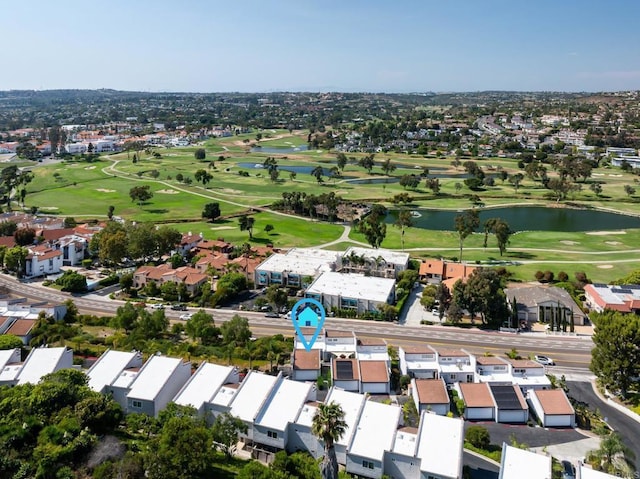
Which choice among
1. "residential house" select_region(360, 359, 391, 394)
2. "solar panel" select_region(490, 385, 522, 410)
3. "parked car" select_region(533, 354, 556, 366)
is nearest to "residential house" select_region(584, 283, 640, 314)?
"parked car" select_region(533, 354, 556, 366)

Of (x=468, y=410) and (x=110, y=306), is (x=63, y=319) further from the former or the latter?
(x=468, y=410)

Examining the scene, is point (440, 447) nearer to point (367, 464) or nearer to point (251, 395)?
point (367, 464)

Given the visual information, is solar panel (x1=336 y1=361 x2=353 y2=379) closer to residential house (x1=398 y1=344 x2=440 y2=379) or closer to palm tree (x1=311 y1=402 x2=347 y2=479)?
residential house (x1=398 y1=344 x2=440 y2=379)

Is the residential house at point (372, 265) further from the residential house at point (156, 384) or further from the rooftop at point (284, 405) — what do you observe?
the residential house at point (156, 384)

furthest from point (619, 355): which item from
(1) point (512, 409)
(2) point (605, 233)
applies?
(2) point (605, 233)

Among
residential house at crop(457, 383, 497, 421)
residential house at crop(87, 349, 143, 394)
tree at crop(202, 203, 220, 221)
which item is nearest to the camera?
residential house at crop(87, 349, 143, 394)

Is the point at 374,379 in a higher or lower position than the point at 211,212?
lower

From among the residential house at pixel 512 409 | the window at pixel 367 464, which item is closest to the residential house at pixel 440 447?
the window at pixel 367 464
